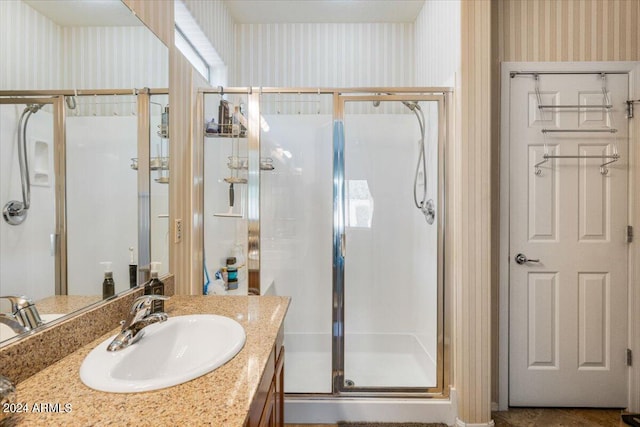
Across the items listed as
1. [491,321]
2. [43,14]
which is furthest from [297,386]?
[43,14]

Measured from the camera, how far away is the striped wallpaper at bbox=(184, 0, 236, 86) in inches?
78.6

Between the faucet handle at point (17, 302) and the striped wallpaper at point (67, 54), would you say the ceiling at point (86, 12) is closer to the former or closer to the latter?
the striped wallpaper at point (67, 54)

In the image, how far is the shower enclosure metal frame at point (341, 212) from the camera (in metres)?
1.86

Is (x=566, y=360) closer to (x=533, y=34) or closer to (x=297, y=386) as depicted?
(x=297, y=386)

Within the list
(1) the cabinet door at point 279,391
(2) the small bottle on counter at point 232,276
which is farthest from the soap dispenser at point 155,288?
(2) the small bottle on counter at point 232,276

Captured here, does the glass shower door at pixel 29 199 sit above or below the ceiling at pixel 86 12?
below

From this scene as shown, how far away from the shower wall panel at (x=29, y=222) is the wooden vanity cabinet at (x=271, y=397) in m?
0.64

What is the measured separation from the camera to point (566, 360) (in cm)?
192

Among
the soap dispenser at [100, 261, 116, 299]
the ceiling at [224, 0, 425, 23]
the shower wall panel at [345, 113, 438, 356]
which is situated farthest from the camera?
the ceiling at [224, 0, 425, 23]

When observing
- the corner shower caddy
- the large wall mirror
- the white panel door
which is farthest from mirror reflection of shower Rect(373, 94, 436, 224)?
the large wall mirror

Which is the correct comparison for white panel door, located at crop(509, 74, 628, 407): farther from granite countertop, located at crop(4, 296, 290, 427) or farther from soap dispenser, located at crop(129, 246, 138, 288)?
soap dispenser, located at crop(129, 246, 138, 288)

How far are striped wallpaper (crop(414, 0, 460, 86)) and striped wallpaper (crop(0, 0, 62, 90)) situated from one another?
6.13ft

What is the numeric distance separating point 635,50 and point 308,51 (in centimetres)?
239

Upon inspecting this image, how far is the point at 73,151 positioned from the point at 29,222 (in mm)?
248
